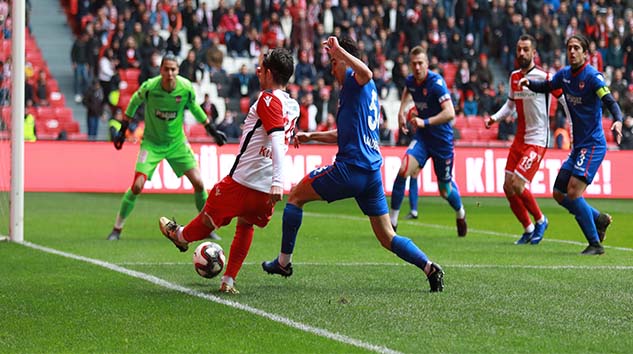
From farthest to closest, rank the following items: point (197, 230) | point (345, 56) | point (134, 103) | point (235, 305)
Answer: point (134, 103) < point (197, 230) < point (345, 56) < point (235, 305)

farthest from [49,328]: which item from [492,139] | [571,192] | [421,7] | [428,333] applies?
[421,7]

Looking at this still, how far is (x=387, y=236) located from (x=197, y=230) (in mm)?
1522

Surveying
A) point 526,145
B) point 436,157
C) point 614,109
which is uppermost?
point 614,109

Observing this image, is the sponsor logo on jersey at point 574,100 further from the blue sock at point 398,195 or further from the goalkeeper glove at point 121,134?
the goalkeeper glove at point 121,134

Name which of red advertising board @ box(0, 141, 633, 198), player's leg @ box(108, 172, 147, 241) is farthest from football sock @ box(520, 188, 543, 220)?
red advertising board @ box(0, 141, 633, 198)

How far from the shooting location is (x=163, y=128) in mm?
14867

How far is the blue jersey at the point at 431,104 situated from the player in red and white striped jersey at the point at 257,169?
21.4 ft

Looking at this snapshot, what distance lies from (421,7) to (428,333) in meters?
30.7

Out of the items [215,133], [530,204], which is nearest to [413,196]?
[530,204]

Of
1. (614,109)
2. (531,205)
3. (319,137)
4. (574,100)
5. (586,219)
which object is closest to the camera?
(319,137)

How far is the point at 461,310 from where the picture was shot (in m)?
8.39

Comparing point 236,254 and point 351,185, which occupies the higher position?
point 351,185

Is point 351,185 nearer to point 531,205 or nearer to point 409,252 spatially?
point 409,252

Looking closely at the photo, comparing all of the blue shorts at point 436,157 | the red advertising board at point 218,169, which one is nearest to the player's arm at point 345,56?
the blue shorts at point 436,157
